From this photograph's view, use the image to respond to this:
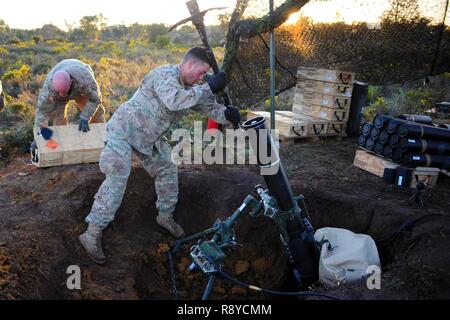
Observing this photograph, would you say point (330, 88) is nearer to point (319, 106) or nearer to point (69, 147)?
point (319, 106)

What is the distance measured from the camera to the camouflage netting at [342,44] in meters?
6.86

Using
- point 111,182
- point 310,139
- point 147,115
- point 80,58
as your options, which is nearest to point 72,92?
point 147,115

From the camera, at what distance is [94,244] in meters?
4.04

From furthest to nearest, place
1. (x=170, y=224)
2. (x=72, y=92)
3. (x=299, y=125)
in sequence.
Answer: (x=299, y=125)
(x=72, y=92)
(x=170, y=224)

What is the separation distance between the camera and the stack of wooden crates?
737cm

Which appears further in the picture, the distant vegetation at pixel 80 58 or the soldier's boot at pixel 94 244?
the distant vegetation at pixel 80 58

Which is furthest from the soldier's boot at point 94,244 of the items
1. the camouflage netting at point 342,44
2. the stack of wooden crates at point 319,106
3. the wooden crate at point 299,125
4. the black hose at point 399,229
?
the stack of wooden crates at point 319,106

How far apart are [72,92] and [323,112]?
4483mm

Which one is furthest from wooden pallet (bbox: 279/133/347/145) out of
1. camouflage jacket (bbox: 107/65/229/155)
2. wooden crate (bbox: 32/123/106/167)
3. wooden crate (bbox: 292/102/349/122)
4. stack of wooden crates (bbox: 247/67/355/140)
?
camouflage jacket (bbox: 107/65/229/155)

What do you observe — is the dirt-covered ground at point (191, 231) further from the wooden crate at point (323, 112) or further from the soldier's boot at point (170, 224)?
the wooden crate at point (323, 112)

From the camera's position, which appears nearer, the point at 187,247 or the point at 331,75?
the point at 187,247

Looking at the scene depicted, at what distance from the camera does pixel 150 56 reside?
21172 millimetres

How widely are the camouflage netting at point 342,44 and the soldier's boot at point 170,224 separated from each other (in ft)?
10.4

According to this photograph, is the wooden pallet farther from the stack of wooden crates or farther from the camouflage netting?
the camouflage netting
